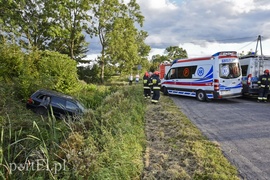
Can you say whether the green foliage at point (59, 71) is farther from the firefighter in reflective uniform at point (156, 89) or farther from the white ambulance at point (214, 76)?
the white ambulance at point (214, 76)

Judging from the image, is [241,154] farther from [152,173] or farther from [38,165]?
[38,165]

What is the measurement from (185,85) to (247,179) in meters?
9.67

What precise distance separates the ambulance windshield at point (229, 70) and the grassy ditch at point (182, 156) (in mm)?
5608

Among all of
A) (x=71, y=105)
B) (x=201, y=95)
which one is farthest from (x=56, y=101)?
(x=201, y=95)

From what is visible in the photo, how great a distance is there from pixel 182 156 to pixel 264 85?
9.37m

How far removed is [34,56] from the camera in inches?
642

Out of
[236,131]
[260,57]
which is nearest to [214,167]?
[236,131]

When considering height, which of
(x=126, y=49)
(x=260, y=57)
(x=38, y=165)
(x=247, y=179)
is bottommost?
(x=247, y=179)

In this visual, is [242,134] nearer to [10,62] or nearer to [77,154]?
[77,154]

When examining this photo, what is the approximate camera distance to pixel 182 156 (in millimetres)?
4449

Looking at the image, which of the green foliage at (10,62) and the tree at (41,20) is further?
the tree at (41,20)

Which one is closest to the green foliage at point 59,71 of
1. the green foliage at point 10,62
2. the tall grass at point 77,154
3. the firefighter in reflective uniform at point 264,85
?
the green foliage at point 10,62

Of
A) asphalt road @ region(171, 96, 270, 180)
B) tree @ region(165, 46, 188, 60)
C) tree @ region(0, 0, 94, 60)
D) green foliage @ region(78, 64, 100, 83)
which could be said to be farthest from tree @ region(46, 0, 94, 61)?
tree @ region(165, 46, 188, 60)

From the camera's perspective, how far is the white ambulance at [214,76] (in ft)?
35.9
